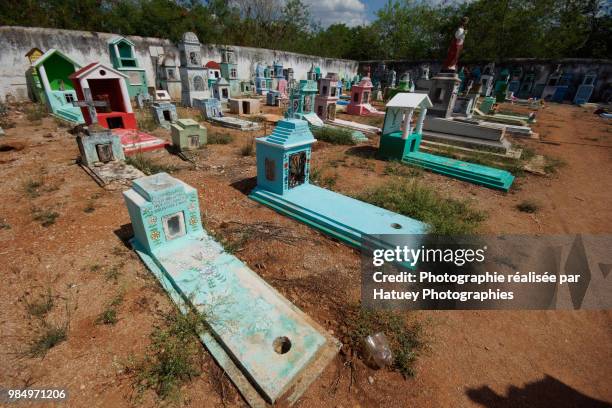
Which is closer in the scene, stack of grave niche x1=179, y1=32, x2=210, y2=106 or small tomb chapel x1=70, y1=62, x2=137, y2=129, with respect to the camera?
small tomb chapel x1=70, y1=62, x2=137, y2=129

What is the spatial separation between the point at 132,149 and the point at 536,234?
1208 centimetres

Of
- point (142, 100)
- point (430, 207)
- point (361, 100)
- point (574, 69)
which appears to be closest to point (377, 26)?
point (574, 69)

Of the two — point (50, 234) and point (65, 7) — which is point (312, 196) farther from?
point (65, 7)

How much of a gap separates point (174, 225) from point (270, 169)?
2.70 m

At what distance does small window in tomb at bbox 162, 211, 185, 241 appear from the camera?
481 centimetres

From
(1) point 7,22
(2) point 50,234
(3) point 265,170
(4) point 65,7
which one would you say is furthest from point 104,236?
(4) point 65,7

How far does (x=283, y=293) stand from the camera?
432cm

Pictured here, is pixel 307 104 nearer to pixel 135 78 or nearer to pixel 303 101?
pixel 303 101

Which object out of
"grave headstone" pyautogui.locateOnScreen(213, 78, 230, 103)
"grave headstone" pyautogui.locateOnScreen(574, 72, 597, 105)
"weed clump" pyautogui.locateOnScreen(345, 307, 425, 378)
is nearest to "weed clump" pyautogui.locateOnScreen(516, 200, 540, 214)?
"weed clump" pyautogui.locateOnScreen(345, 307, 425, 378)

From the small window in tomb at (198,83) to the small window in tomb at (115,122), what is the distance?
8.73 metres

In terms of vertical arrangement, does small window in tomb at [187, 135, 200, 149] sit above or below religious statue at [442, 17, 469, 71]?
below

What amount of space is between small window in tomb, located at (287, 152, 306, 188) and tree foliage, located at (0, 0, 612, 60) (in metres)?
26.0

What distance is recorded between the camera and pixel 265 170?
7020 mm

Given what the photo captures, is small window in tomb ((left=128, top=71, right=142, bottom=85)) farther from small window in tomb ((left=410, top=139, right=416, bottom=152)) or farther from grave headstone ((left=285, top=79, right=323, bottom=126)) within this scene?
small window in tomb ((left=410, top=139, right=416, bottom=152))
